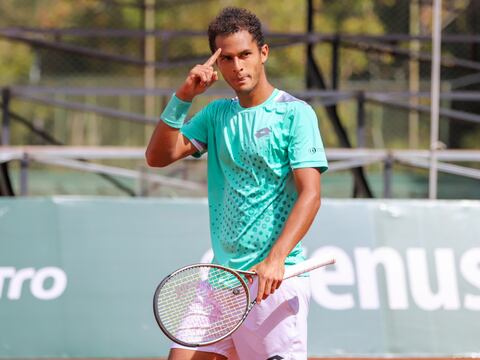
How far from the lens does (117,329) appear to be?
6.63m

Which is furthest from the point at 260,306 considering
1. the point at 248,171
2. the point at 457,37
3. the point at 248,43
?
the point at 457,37

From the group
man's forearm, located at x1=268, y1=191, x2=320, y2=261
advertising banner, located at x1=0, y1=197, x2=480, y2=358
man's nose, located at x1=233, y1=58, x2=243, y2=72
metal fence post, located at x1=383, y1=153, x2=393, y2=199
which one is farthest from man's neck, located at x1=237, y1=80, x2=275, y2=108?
metal fence post, located at x1=383, y1=153, x2=393, y2=199

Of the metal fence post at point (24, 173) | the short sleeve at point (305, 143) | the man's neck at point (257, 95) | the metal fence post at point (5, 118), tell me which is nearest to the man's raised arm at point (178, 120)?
the man's neck at point (257, 95)

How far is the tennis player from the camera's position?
3.70 metres

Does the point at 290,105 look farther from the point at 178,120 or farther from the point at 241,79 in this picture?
the point at 178,120

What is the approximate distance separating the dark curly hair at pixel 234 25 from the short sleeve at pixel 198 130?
0.30m

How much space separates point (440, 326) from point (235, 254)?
3318 mm

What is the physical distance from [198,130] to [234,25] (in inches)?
18.8

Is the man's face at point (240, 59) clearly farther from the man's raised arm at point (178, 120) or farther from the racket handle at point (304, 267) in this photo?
the racket handle at point (304, 267)

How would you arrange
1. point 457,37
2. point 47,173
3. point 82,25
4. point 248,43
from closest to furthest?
1. point 248,43
2. point 457,37
3. point 47,173
4. point 82,25

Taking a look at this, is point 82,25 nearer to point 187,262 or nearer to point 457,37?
point 457,37

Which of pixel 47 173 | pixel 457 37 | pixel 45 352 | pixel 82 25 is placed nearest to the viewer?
pixel 45 352

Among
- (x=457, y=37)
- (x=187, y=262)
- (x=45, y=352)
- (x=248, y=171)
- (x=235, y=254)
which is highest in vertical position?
(x=457, y=37)

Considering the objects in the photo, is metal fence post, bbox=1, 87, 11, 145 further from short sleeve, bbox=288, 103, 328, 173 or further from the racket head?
short sleeve, bbox=288, 103, 328, 173
